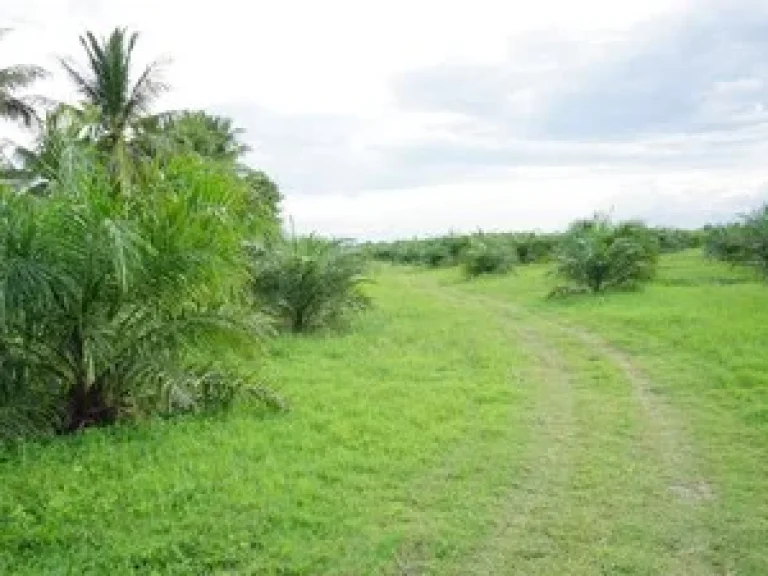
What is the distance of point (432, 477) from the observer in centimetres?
660

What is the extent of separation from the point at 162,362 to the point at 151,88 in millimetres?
19314

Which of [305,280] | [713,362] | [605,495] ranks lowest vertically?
[605,495]

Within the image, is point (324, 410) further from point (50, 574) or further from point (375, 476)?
point (50, 574)

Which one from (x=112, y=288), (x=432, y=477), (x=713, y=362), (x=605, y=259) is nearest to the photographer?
(x=432, y=477)

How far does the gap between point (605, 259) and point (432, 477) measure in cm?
1412

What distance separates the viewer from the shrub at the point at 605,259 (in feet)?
65.2

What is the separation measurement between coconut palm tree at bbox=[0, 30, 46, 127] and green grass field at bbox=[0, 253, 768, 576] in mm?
14987

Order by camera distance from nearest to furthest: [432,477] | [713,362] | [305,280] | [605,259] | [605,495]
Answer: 1. [605,495]
2. [432,477]
3. [713,362]
4. [305,280]
5. [605,259]

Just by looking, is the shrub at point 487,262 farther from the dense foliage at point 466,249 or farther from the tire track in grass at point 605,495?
the tire track in grass at point 605,495

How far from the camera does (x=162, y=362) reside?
8047mm

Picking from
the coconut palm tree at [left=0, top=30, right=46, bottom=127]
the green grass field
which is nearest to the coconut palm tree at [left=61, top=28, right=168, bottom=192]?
the coconut palm tree at [left=0, top=30, right=46, bottom=127]

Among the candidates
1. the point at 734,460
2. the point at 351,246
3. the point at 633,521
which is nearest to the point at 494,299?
the point at 351,246

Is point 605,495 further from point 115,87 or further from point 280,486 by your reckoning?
point 115,87

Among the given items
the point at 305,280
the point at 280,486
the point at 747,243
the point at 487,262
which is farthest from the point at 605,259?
the point at 280,486
